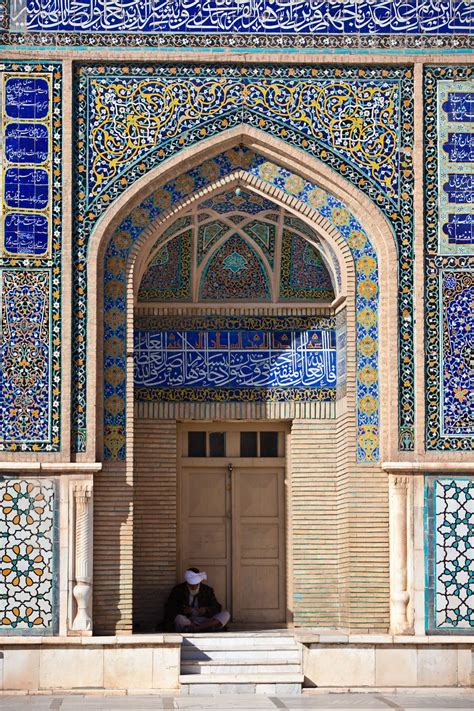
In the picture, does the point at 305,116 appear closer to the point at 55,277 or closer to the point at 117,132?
the point at 117,132

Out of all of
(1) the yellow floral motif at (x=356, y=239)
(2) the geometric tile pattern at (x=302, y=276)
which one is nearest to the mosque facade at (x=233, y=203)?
(1) the yellow floral motif at (x=356, y=239)

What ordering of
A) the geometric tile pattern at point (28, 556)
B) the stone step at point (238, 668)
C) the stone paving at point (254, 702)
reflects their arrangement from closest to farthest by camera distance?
the stone paving at point (254, 702)
the geometric tile pattern at point (28, 556)
the stone step at point (238, 668)

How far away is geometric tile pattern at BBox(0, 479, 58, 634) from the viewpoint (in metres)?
12.1

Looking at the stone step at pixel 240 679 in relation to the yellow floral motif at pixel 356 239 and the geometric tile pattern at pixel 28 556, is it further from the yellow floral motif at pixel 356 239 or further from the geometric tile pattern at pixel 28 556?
the yellow floral motif at pixel 356 239

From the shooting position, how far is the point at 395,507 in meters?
12.4

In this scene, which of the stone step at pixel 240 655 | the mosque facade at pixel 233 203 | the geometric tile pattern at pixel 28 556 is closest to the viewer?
the geometric tile pattern at pixel 28 556

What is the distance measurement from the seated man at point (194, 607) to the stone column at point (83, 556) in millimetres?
1434

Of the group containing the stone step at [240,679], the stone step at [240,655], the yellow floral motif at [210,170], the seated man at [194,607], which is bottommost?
the stone step at [240,679]

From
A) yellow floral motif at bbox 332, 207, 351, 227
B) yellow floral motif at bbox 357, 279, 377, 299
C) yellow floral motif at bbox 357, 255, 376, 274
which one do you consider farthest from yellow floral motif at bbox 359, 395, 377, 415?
yellow floral motif at bbox 332, 207, 351, 227

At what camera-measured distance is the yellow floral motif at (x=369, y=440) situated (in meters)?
12.6

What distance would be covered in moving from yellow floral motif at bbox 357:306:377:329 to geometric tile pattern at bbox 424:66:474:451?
17.0 inches

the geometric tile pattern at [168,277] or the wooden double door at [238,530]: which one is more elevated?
the geometric tile pattern at [168,277]

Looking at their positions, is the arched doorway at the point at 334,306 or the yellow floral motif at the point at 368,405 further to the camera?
the yellow floral motif at the point at 368,405

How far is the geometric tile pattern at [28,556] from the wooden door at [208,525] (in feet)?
7.06
